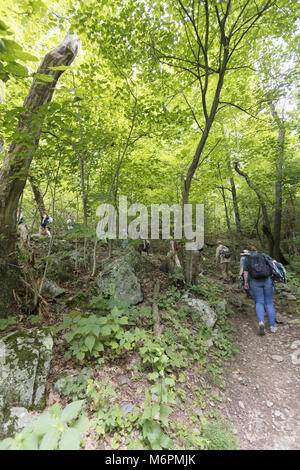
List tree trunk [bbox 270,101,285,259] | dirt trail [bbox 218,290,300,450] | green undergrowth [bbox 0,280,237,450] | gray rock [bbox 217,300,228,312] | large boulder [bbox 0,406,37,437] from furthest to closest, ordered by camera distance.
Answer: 1. tree trunk [bbox 270,101,285,259]
2. gray rock [bbox 217,300,228,312]
3. dirt trail [bbox 218,290,300,450]
4. green undergrowth [bbox 0,280,237,450]
5. large boulder [bbox 0,406,37,437]

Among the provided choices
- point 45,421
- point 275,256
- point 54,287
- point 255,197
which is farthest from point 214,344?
point 255,197

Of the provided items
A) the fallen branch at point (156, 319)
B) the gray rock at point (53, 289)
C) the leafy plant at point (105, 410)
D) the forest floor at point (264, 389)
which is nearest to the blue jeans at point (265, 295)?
the forest floor at point (264, 389)

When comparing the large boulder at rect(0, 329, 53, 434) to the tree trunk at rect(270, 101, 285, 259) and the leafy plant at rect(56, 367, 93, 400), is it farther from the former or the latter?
the tree trunk at rect(270, 101, 285, 259)

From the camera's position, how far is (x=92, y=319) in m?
2.88

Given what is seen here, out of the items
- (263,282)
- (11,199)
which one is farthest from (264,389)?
(11,199)

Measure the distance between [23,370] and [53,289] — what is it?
209 cm

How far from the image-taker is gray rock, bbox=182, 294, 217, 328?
454cm

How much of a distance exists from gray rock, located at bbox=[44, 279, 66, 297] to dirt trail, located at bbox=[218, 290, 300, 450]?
376 cm

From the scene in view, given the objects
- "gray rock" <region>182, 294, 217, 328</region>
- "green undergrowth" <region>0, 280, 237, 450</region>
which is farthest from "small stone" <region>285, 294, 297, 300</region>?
"green undergrowth" <region>0, 280, 237, 450</region>

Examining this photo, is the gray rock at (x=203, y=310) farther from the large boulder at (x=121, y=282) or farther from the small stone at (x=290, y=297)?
the small stone at (x=290, y=297)

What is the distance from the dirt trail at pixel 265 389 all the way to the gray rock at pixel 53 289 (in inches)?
148

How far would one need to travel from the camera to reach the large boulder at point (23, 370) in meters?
2.18

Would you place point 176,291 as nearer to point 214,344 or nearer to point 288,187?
point 214,344
